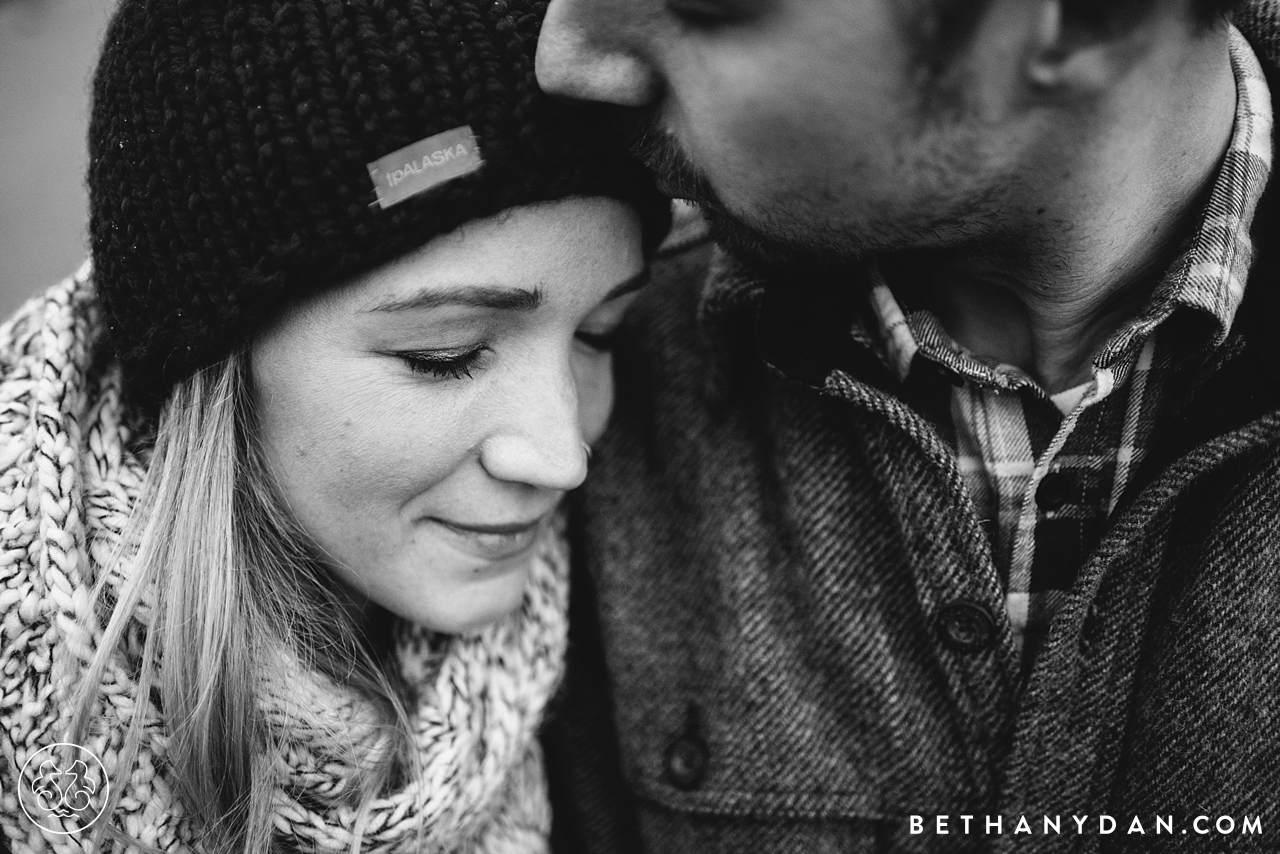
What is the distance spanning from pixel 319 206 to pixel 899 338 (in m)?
0.88

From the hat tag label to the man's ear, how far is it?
0.70m

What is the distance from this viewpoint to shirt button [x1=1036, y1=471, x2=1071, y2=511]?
4.81 feet

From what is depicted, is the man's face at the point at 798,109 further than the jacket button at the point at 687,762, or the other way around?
the jacket button at the point at 687,762

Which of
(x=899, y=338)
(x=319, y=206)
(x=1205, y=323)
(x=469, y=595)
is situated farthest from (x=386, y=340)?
(x=1205, y=323)

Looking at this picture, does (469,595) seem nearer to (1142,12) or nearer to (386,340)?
(386,340)

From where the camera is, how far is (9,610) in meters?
1.32

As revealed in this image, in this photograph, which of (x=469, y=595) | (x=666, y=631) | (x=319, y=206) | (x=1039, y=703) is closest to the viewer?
(x=319, y=206)

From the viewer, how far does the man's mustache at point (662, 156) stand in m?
1.34

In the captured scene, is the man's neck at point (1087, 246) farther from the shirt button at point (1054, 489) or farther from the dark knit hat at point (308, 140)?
the dark knit hat at point (308, 140)

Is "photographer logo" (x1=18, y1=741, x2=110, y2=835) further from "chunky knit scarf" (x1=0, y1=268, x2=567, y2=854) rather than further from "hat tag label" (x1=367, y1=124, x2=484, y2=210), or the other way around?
"hat tag label" (x1=367, y1=124, x2=484, y2=210)
